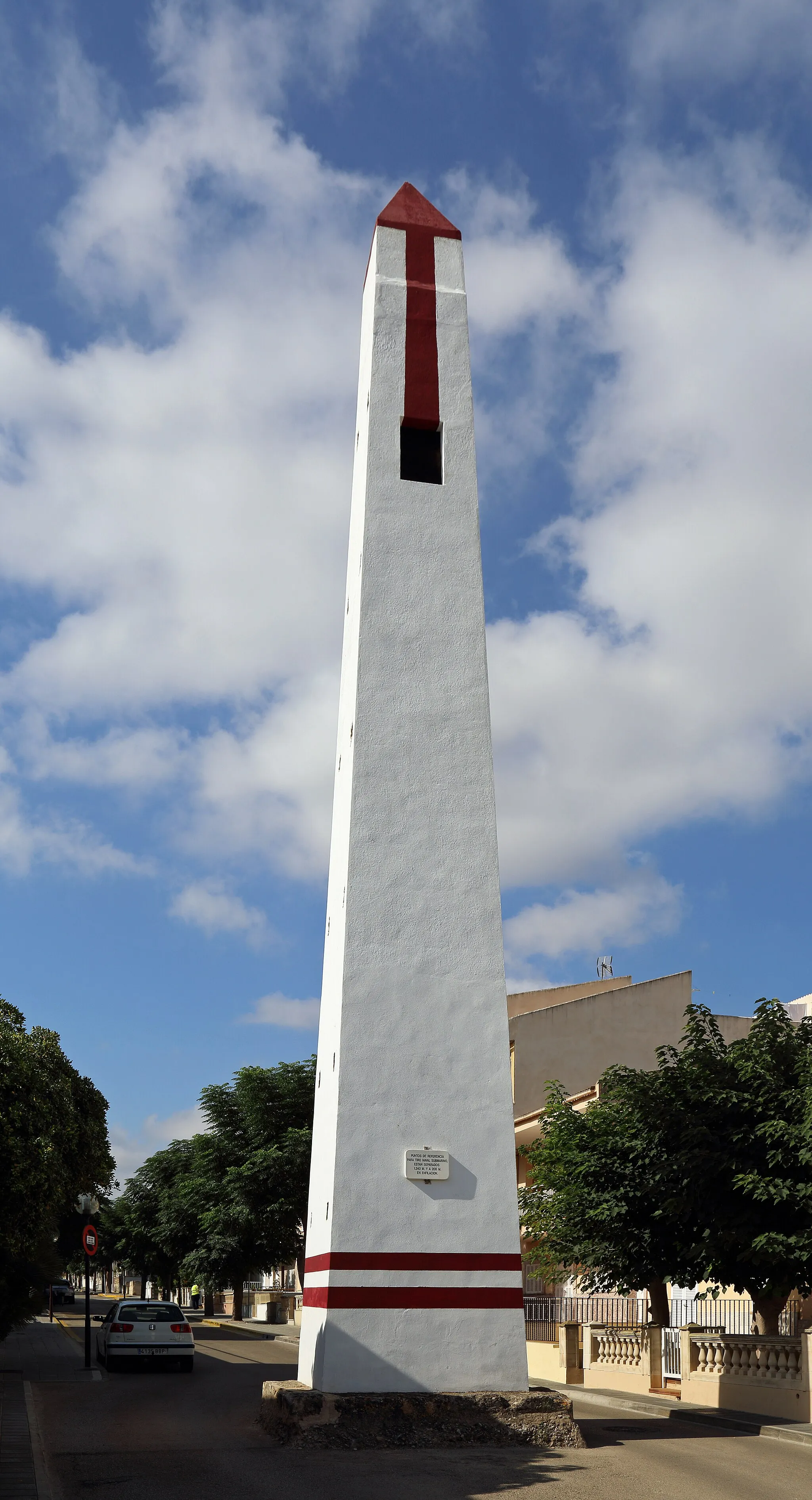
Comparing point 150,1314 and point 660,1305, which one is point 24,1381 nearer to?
point 150,1314

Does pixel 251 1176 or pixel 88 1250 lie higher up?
pixel 251 1176

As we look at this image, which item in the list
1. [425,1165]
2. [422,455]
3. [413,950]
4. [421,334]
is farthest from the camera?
[421,334]

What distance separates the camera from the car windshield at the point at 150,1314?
26.9 meters

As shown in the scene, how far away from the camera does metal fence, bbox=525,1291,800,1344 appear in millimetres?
22344

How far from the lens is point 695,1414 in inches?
696

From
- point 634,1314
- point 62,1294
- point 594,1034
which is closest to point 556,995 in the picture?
point 594,1034

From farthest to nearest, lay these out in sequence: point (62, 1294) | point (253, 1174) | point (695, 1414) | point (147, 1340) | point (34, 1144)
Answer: point (62, 1294)
point (253, 1174)
point (147, 1340)
point (34, 1144)
point (695, 1414)

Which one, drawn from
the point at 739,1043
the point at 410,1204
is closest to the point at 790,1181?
the point at 739,1043

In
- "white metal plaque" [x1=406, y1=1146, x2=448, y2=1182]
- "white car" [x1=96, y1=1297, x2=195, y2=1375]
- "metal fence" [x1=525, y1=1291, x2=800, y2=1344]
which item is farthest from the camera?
"white car" [x1=96, y1=1297, x2=195, y2=1375]

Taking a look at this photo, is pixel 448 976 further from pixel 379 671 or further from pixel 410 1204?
→ pixel 379 671

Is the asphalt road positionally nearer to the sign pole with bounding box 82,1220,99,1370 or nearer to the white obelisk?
the white obelisk

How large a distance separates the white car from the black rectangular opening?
17.9m

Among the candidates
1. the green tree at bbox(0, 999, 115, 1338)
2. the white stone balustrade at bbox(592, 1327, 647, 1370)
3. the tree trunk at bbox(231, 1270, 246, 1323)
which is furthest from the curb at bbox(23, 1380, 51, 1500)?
the tree trunk at bbox(231, 1270, 246, 1323)

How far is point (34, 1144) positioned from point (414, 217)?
14725mm
